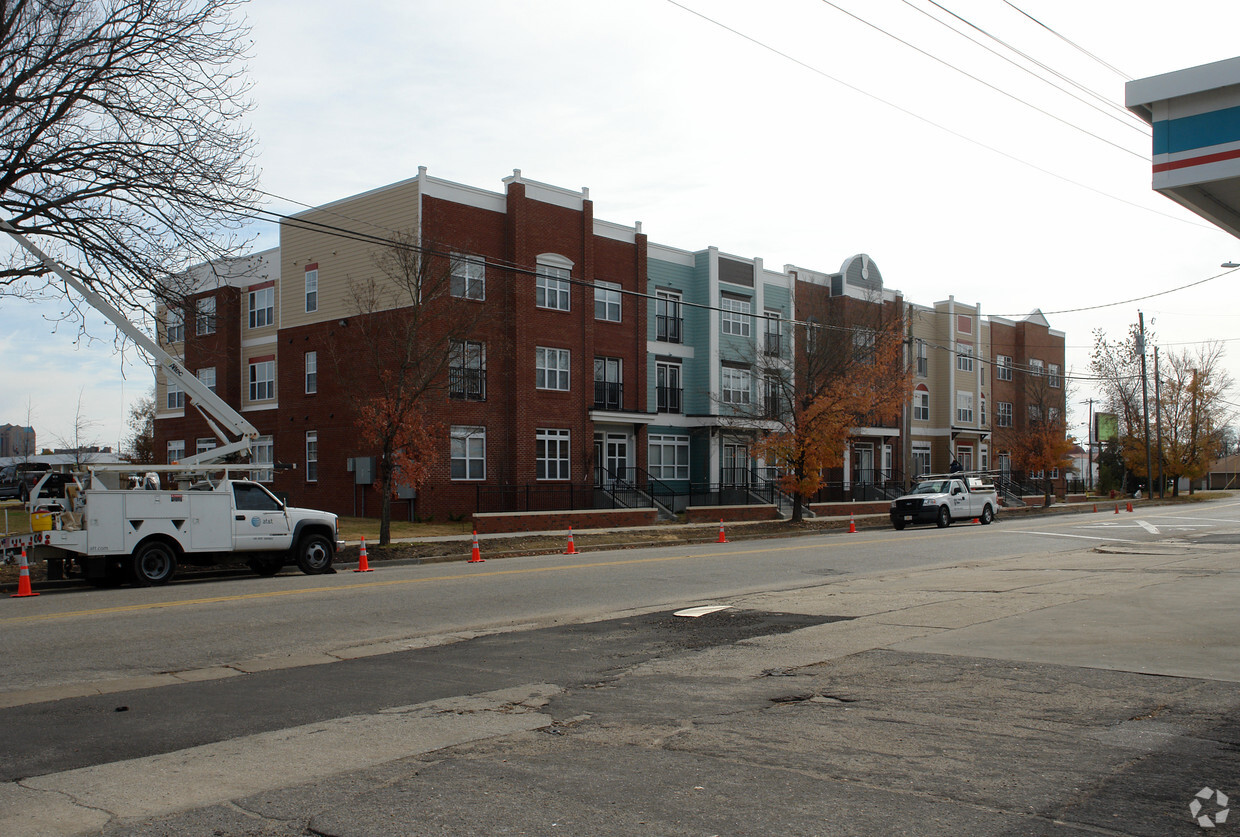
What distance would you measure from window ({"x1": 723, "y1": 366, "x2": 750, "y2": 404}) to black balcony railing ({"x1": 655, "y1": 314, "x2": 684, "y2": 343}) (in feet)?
10.3

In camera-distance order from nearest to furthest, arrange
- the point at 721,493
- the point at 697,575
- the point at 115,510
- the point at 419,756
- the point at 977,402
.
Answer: the point at 419,756 → the point at 115,510 → the point at 697,575 → the point at 721,493 → the point at 977,402

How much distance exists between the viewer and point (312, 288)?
39438 millimetres

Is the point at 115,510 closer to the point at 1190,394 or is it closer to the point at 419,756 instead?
the point at 419,756

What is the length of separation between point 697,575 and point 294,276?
28.0m

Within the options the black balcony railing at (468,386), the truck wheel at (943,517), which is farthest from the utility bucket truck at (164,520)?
the truck wheel at (943,517)

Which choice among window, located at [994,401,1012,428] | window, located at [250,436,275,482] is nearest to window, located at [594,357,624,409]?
window, located at [250,436,275,482]

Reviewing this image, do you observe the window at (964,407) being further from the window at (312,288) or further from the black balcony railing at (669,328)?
the window at (312,288)

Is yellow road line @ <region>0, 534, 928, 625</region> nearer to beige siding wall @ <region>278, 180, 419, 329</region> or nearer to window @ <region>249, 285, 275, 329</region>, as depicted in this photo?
beige siding wall @ <region>278, 180, 419, 329</region>

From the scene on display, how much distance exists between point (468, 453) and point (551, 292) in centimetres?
734

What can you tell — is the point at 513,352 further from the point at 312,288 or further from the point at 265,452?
the point at 265,452

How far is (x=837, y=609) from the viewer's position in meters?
13.2

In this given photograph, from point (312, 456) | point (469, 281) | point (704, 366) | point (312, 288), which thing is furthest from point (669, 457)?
point (312, 288)

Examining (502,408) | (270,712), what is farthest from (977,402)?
(270,712)

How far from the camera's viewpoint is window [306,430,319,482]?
3894 cm
